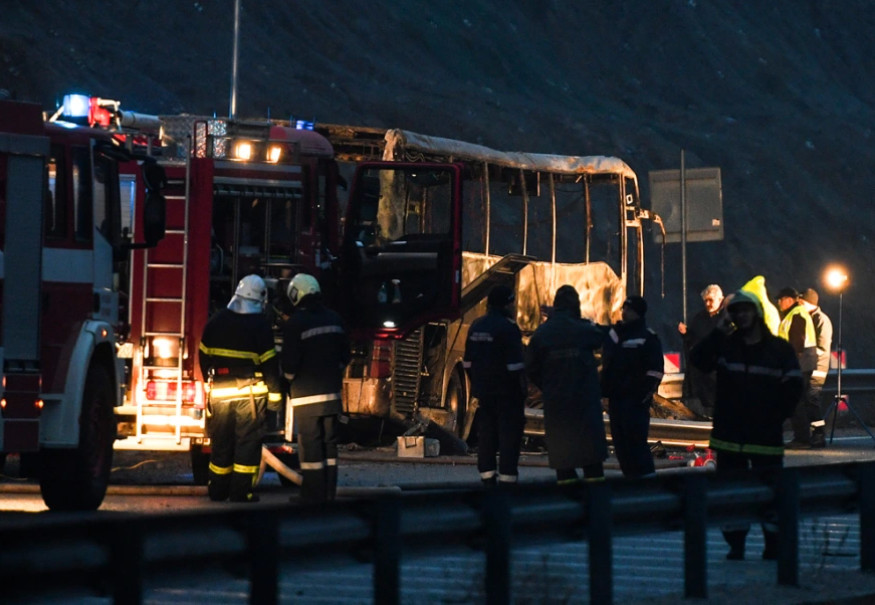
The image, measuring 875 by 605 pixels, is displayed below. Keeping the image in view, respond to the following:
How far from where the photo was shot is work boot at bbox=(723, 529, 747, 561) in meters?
10.1

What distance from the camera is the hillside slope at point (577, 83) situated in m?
54.6

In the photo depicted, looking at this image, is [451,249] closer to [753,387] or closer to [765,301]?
[765,301]

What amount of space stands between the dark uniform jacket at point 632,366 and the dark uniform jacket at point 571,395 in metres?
0.37

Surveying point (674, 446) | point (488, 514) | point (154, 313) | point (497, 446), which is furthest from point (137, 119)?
point (488, 514)

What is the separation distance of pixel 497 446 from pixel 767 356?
3730mm

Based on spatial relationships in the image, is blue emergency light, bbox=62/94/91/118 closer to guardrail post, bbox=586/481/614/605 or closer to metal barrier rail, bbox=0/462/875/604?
metal barrier rail, bbox=0/462/875/604

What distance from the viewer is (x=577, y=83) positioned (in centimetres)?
6944

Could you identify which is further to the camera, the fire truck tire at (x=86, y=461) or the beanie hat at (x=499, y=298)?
the beanie hat at (x=499, y=298)

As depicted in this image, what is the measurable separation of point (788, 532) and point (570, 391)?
139 inches

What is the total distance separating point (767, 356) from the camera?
34.7 ft

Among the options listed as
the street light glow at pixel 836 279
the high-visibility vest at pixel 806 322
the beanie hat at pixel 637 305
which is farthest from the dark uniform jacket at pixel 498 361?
the street light glow at pixel 836 279

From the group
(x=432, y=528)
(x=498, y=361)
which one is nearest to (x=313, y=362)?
(x=498, y=361)

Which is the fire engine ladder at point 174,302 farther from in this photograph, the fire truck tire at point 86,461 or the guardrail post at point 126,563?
the guardrail post at point 126,563

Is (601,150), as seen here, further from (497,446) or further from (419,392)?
(497,446)
